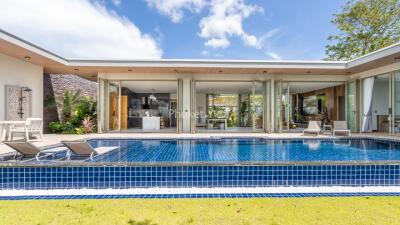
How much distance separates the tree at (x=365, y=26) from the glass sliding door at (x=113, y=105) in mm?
18966

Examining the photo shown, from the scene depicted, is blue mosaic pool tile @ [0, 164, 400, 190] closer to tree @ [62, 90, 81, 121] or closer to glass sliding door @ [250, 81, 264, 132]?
glass sliding door @ [250, 81, 264, 132]

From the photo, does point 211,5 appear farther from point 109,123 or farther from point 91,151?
point 91,151

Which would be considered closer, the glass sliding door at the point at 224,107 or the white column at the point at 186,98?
the white column at the point at 186,98

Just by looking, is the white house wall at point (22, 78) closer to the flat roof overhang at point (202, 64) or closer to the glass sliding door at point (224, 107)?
the flat roof overhang at point (202, 64)

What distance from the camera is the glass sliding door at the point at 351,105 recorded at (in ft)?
41.5

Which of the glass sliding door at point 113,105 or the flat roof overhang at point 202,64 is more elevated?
the flat roof overhang at point 202,64

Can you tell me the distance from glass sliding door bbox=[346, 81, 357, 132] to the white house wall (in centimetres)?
1488

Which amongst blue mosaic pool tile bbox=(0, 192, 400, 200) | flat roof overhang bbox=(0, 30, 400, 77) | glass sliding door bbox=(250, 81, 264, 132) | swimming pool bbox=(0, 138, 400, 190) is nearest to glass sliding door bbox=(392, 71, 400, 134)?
flat roof overhang bbox=(0, 30, 400, 77)

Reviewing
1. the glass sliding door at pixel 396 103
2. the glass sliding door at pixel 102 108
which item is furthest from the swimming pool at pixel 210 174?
the glass sliding door at pixel 396 103

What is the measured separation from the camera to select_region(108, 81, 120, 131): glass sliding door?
12.9 meters

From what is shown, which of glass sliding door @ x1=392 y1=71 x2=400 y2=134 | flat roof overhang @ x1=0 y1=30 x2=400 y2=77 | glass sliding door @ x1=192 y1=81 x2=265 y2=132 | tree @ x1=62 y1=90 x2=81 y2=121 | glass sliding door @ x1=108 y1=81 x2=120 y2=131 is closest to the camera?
flat roof overhang @ x1=0 y1=30 x2=400 y2=77

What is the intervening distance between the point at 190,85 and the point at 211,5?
6.75 metres

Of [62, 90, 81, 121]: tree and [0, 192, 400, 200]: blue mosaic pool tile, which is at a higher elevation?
[62, 90, 81, 121]: tree

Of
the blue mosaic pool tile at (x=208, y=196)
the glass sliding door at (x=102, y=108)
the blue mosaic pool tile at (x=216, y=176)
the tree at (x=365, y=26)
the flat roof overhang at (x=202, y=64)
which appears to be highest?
the tree at (x=365, y=26)
